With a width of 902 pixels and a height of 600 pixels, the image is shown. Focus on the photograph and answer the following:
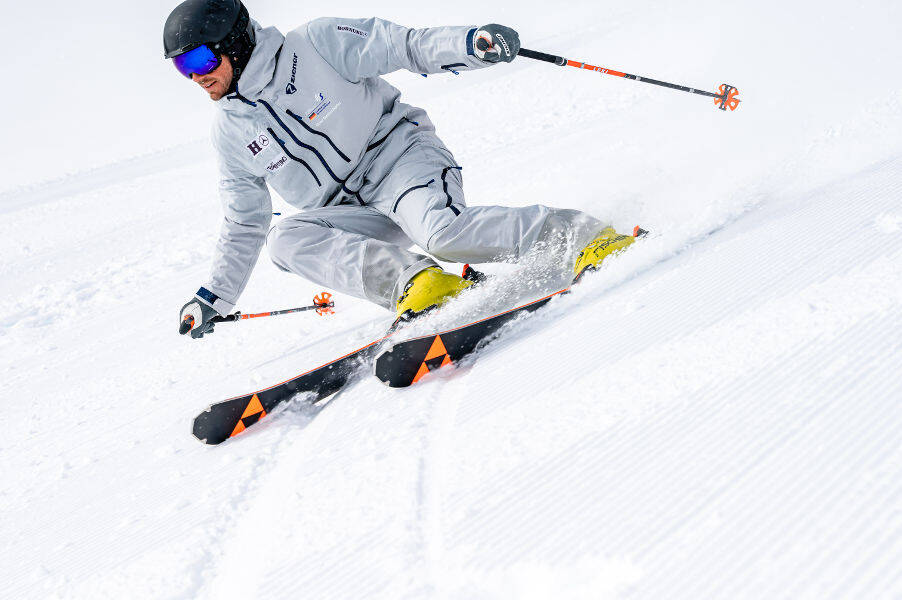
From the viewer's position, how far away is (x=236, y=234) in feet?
10.7

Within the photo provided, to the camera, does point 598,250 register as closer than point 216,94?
Yes

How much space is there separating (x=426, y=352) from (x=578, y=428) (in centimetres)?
Answer: 84

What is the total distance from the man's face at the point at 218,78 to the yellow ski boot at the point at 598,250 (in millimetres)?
1582

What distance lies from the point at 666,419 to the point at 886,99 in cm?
342

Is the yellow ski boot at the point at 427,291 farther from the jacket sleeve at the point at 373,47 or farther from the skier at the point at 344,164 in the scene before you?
the jacket sleeve at the point at 373,47

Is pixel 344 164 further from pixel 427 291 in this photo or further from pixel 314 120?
pixel 427 291

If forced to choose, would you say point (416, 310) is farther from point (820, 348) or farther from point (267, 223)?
point (820, 348)

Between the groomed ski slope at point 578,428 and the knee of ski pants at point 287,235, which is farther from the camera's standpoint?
the knee of ski pants at point 287,235

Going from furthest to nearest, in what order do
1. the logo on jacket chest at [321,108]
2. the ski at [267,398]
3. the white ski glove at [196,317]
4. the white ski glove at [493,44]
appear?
1. the white ski glove at [196,317]
2. the logo on jacket chest at [321,108]
3. the white ski glove at [493,44]
4. the ski at [267,398]

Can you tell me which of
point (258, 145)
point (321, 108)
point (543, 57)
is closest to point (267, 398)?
point (258, 145)

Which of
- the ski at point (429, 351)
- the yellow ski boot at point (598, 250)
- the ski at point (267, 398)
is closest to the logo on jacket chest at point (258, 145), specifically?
the ski at point (267, 398)

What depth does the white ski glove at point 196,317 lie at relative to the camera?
10.2 ft

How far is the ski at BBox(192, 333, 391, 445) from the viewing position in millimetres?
2510

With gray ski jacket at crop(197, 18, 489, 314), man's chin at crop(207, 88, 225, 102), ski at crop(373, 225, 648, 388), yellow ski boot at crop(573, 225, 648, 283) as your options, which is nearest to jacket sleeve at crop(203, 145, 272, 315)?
gray ski jacket at crop(197, 18, 489, 314)
